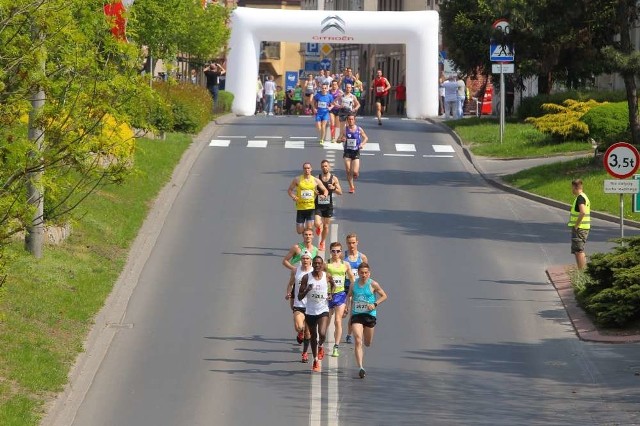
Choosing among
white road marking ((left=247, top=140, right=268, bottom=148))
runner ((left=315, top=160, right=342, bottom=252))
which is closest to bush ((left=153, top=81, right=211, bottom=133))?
white road marking ((left=247, top=140, right=268, bottom=148))

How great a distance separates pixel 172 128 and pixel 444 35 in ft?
47.1

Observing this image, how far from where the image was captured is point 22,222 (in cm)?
1429

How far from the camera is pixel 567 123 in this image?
140 ft

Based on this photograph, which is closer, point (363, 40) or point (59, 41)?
point (59, 41)

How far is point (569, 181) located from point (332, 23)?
67.4 ft

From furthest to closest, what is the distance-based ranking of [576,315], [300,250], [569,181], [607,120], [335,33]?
1. [335,33]
2. [607,120]
3. [569,181]
4. [576,315]
5. [300,250]

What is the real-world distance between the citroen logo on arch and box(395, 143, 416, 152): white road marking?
10.4 metres

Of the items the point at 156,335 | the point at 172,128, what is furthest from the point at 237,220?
the point at 172,128

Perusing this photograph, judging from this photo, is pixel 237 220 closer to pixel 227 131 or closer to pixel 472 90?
pixel 227 131

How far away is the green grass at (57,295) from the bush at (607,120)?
13104 mm

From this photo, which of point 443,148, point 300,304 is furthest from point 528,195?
point 300,304

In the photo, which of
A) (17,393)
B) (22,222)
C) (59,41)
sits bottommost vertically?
(17,393)

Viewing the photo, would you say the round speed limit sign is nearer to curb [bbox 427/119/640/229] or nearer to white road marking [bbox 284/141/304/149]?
curb [bbox 427/119/640/229]

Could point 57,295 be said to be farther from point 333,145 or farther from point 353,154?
point 333,145
